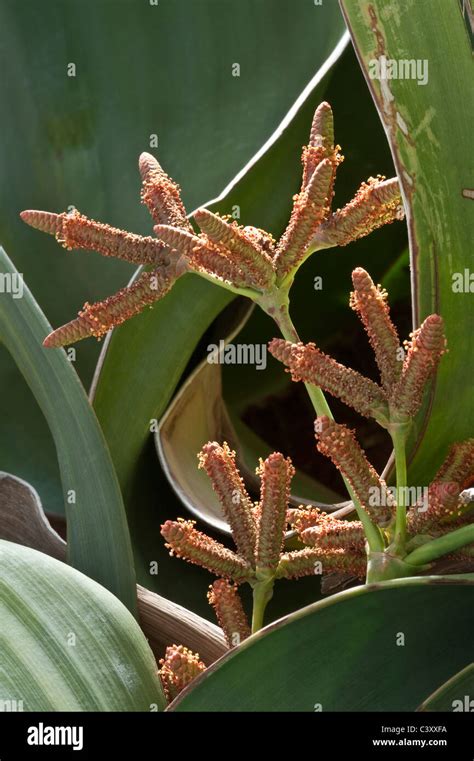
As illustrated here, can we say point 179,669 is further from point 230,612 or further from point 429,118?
point 429,118

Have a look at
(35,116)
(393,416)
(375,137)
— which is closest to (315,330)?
(375,137)

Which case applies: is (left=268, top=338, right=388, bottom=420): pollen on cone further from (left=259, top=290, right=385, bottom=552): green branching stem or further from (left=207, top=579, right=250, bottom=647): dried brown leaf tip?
(left=207, top=579, right=250, bottom=647): dried brown leaf tip

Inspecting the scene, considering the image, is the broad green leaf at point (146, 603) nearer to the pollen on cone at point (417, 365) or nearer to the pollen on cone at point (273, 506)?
the pollen on cone at point (273, 506)

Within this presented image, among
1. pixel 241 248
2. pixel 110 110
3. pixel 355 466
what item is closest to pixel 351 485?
pixel 355 466

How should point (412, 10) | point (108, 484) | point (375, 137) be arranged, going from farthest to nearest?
point (375, 137), point (108, 484), point (412, 10)

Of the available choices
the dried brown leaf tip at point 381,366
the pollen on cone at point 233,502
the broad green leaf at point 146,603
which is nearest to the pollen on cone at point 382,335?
the dried brown leaf tip at point 381,366

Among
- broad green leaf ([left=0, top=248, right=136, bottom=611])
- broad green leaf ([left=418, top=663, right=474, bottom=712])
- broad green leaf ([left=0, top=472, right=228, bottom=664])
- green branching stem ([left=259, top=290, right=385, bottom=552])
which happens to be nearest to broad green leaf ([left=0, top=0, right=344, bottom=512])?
broad green leaf ([left=0, top=472, right=228, bottom=664])
